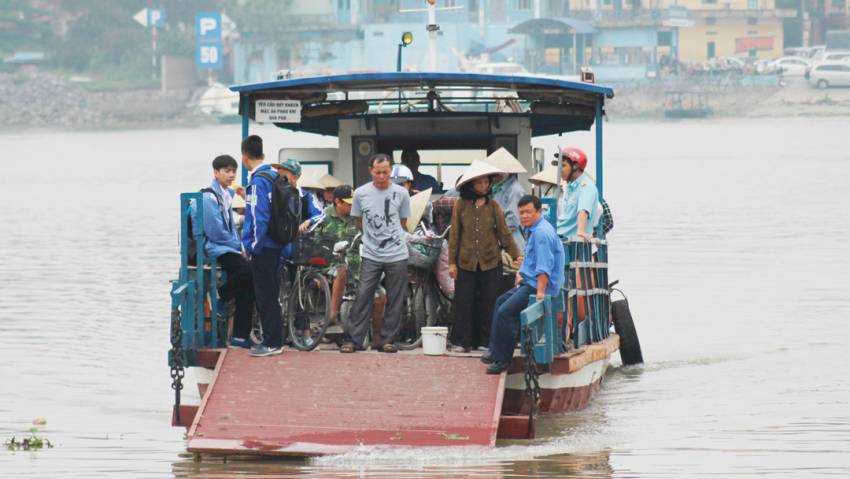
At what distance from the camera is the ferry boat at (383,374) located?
11.1m

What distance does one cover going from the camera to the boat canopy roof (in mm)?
13398

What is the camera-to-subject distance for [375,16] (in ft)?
329

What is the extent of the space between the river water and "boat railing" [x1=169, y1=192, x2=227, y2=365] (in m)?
0.82

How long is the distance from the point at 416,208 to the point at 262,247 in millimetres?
1407

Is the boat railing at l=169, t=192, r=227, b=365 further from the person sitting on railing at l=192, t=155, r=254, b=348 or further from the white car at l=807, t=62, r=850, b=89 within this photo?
the white car at l=807, t=62, r=850, b=89

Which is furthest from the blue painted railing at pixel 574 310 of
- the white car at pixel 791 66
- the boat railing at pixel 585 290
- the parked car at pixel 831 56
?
the parked car at pixel 831 56

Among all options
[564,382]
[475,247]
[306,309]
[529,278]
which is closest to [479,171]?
[475,247]

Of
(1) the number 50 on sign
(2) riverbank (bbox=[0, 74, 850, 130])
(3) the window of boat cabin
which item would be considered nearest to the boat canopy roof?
(3) the window of boat cabin

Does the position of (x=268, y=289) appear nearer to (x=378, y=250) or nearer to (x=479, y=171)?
(x=378, y=250)

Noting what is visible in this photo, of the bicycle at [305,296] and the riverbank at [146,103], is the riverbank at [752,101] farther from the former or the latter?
the bicycle at [305,296]

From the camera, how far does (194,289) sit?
12.0 metres

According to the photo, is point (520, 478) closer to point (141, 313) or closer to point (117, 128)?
point (141, 313)

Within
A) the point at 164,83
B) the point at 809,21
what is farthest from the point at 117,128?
the point at 809,21

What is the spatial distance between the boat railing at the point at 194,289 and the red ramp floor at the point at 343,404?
29 centimetres
